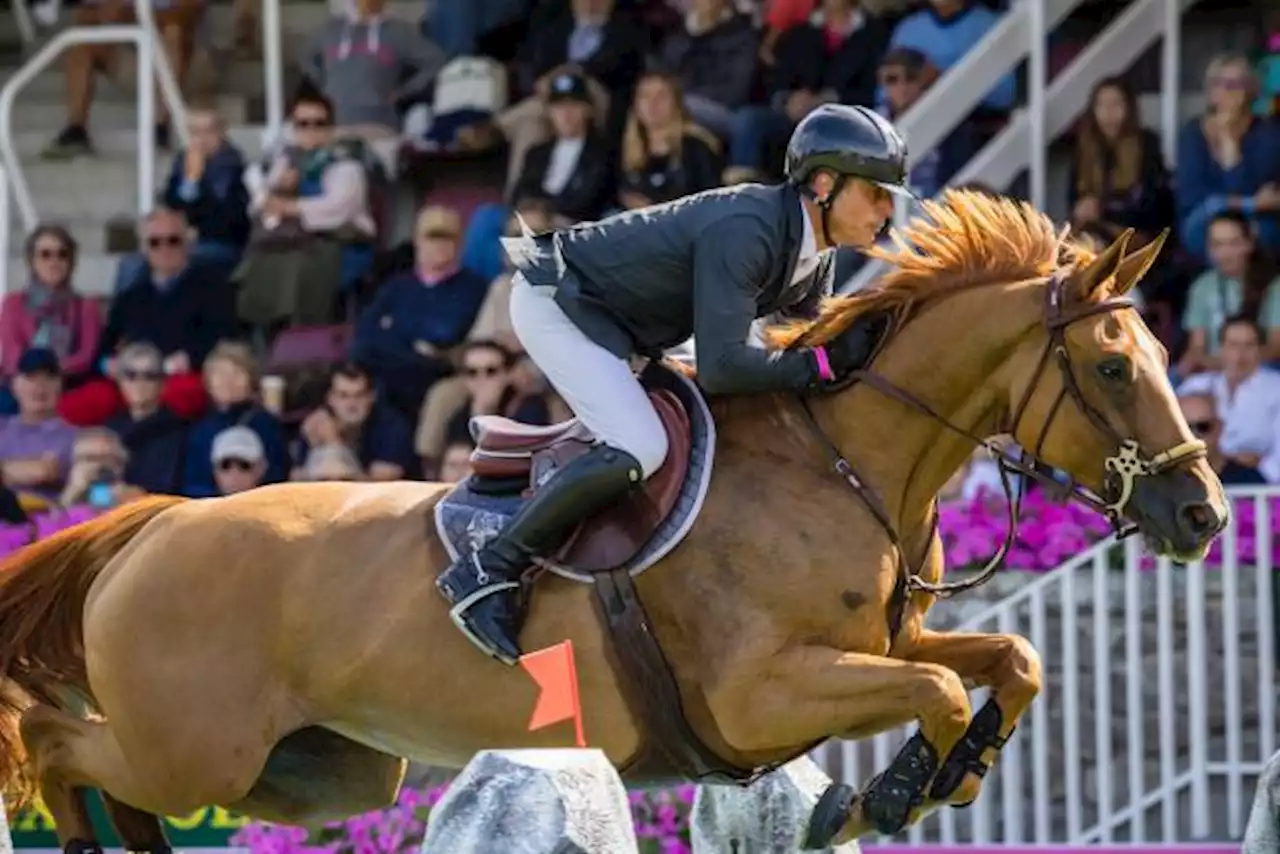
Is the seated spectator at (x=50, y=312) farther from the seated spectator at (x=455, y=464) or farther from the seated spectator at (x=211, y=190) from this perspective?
the seated spectator at (x=455, y=464)

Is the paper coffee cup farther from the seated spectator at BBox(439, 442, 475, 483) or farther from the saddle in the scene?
the saddle

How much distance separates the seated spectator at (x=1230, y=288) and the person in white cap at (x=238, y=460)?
11.3 feet

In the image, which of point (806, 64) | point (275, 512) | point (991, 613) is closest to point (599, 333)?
point (275, 512)

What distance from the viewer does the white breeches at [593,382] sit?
7.37m

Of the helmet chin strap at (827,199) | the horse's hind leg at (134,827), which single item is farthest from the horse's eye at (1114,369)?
the horse's hind leg at (134,827)

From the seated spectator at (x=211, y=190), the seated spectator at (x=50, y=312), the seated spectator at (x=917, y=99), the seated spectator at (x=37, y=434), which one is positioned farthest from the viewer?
the seated spectator at (x=211, y=190)

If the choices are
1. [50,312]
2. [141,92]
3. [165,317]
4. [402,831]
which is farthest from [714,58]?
[402,831]

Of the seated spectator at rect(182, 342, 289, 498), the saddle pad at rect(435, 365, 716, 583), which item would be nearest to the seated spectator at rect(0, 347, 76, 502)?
the seated spectator at rect(182, 342, 289, 498)

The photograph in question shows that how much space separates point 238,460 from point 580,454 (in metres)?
4.72

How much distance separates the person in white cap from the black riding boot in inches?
180

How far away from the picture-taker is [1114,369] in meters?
7.15

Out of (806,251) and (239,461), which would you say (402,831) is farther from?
(806,251)

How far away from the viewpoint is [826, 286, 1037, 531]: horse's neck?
7.37 meters

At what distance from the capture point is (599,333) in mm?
7516
